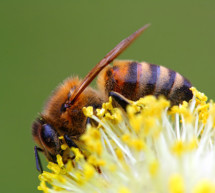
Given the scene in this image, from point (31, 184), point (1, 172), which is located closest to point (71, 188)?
point (31, 184)

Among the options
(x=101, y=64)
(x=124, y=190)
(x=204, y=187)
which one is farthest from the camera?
(x=101, y=64)

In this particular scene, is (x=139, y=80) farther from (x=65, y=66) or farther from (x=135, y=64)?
(x=65, y=66)

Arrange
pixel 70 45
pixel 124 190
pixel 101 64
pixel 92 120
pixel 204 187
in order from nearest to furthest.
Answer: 1. pixel 204 187
2. pixel 124 190
3. pixel 101 64
4. pixel 92 120
5. pixel 70 45

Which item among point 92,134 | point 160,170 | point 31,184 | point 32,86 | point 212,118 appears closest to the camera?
point 160,170

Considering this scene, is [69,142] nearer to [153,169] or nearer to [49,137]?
[49,137]

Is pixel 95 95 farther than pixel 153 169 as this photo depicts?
Yes

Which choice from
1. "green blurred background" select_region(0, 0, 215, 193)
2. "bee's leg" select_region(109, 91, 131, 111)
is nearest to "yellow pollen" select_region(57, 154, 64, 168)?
"bee's leg" select_region(109, 91, 131, 111)

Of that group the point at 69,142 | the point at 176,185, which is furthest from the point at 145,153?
the point at 69,142
